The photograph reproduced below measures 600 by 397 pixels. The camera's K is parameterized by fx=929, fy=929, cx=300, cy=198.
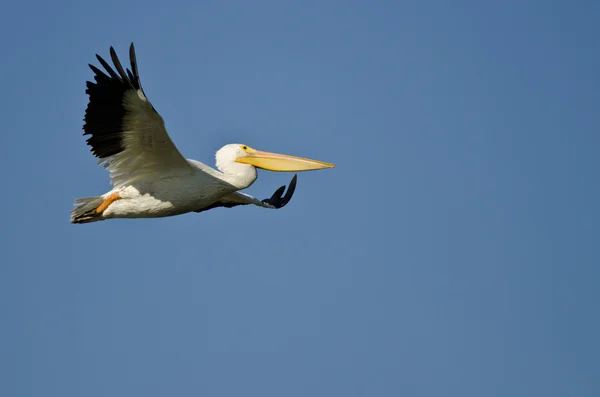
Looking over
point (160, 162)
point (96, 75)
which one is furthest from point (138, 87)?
point (160, 162)

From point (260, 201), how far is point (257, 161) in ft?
7.05

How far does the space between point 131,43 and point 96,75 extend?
2.72 feet

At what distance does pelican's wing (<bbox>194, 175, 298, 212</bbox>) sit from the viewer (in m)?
14.5

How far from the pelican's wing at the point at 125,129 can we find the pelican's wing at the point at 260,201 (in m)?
1.64

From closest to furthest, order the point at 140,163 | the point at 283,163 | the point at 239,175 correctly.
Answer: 1. the point at 140,163
2. the point at 239,175
3. the point at 283,163

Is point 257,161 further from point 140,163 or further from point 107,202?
point 107,202

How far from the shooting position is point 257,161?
43.6 feet

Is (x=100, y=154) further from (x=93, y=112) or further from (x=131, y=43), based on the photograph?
(x=131, y=43)

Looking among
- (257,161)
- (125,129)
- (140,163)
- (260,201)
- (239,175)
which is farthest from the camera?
(260,201)

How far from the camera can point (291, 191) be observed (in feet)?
52.7

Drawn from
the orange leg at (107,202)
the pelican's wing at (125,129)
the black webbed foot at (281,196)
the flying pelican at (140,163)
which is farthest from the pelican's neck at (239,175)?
the black webbed foot at (281,196)

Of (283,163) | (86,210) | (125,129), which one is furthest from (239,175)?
(86,210)

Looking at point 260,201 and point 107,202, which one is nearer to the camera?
point 107,202

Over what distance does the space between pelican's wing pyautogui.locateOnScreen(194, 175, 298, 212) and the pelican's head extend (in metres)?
1.03
